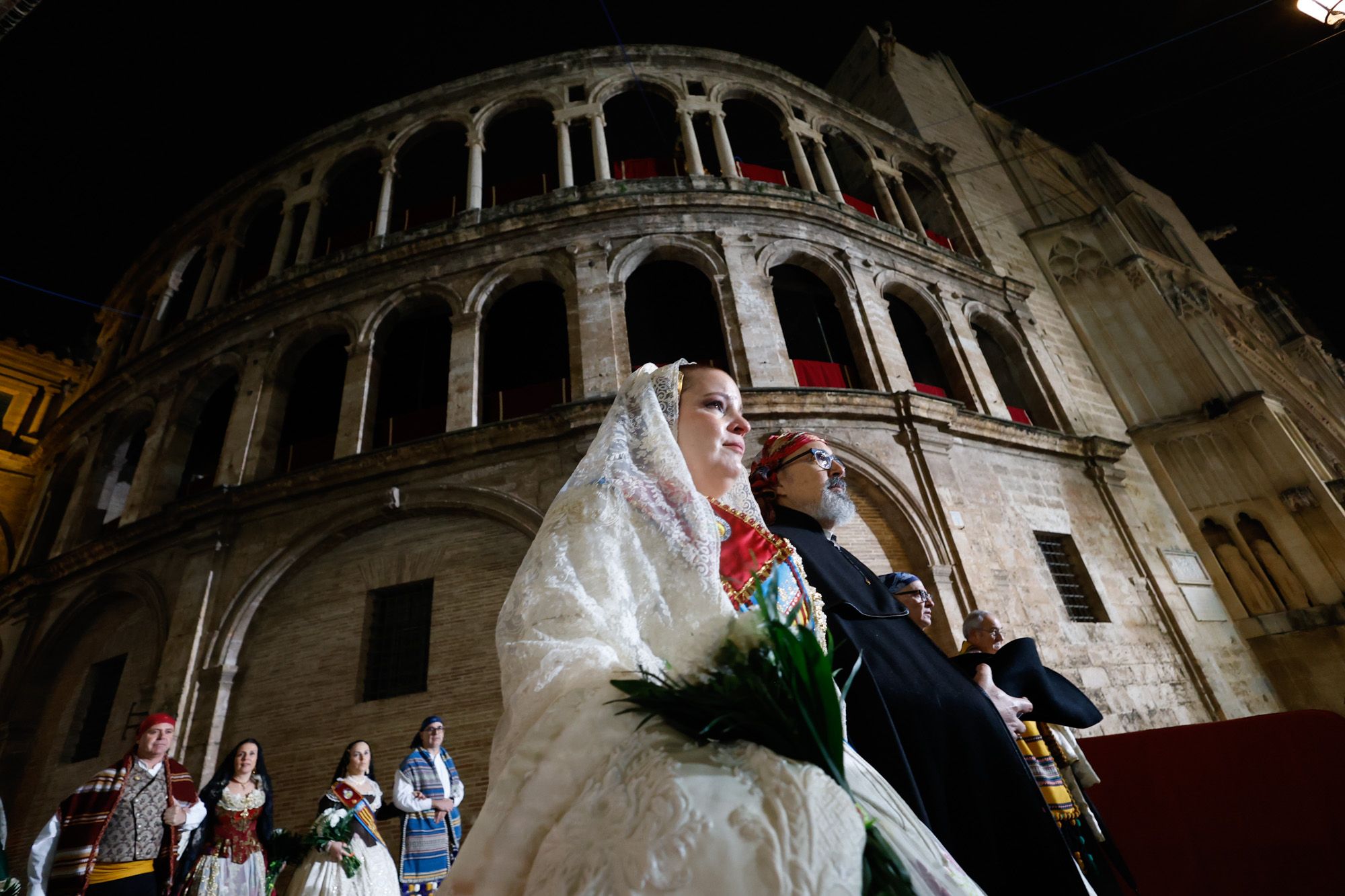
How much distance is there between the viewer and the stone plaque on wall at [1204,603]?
31.1 feet

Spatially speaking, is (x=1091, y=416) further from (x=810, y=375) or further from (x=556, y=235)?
(x=556, y=235)

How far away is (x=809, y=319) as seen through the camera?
12281 millimetres

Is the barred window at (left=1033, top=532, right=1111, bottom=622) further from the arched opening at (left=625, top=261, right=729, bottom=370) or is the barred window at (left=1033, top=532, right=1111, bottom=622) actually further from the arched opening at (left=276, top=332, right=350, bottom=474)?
the arched opening at (left=276, top=332, right=350, bottom=474)

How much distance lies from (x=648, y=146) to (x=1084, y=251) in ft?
36.2

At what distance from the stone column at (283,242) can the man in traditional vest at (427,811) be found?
35.2ft

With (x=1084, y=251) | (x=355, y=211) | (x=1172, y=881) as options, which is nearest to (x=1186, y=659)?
(x=1172, y=881)

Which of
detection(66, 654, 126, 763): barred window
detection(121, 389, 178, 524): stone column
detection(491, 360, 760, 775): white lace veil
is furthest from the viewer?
detection(121, 389, 178, 524): stone column

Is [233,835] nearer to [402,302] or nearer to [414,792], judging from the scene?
[414,792]

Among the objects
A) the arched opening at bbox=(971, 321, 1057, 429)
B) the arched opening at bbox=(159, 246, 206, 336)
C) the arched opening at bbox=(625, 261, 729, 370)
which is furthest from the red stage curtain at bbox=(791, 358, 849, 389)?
the arched opening at bbox=(159, 246, 206, 336)

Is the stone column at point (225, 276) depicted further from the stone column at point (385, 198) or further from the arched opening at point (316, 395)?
the stone column at point (385, 198)

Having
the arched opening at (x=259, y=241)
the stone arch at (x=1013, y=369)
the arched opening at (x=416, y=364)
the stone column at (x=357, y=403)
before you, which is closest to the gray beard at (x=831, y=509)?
the stone column at (x=357, y=403)

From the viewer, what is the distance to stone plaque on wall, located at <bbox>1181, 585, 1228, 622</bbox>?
9.49 m

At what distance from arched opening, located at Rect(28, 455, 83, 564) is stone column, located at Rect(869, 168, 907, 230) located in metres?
18.6

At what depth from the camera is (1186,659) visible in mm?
8930
